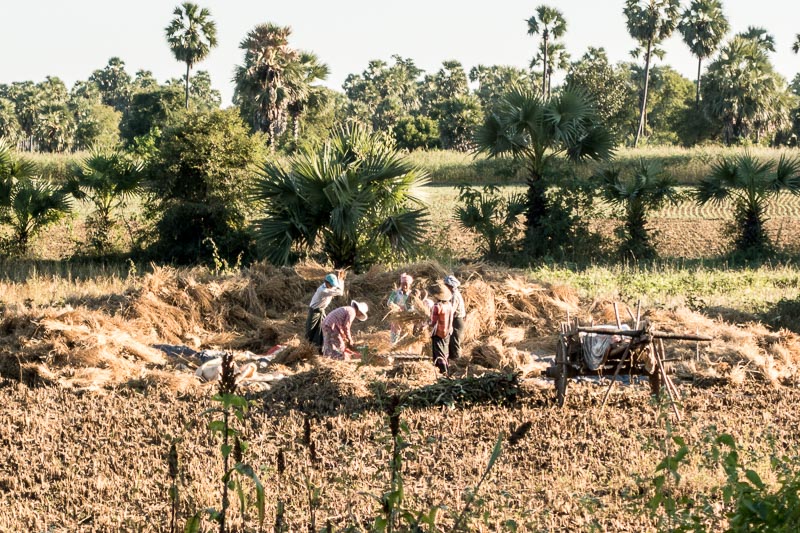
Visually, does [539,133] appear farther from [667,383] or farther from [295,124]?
[295,124]

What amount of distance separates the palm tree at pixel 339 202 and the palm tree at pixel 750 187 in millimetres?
10220

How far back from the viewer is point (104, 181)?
25234 millimetres

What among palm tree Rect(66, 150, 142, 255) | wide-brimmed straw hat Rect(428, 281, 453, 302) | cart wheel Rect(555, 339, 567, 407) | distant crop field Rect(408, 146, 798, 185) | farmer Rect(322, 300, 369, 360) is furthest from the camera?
distant crop field Rect(408, 146, 798, 185)

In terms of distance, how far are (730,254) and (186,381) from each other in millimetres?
18532

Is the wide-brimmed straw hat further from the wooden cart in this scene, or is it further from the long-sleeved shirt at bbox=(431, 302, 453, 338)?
the wooden cart

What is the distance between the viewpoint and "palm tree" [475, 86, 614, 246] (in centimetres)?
2473

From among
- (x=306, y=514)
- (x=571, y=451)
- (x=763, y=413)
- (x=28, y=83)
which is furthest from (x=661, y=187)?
(x=28, y=83)

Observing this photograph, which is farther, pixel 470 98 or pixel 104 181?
pixel 470 98

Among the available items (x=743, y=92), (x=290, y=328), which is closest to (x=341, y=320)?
(x=290, y=328)

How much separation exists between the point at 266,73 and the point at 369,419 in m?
36.8

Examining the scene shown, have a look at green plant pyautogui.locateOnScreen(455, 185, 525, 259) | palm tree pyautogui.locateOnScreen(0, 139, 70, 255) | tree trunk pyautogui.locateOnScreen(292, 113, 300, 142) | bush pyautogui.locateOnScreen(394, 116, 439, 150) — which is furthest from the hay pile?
bush pyautogui.locateOnScreen(394, 116, 439, 150)

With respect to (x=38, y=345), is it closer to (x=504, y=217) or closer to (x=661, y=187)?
(x=504, y=217)

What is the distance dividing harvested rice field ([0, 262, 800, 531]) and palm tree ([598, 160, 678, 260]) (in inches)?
381

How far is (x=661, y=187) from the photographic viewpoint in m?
26.0
